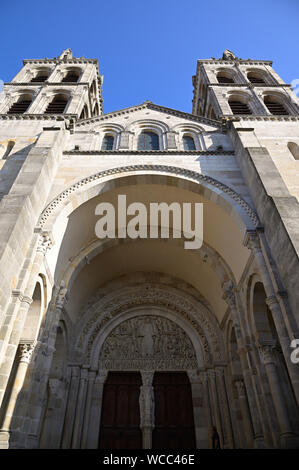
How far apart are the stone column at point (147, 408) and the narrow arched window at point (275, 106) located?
45.5 ft

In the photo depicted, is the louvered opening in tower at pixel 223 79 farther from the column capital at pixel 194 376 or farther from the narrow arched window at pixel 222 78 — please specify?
the column capital at pixel 194 376

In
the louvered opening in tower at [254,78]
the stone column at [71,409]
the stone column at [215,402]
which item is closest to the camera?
the stone column at [71,409]

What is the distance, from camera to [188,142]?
13031 mm

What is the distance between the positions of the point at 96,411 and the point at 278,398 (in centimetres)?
643

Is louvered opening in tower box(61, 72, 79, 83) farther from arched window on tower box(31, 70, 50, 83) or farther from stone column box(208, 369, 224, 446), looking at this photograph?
stone column box(208, 369, 224, 446)

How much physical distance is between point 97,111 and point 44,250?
57.4 feet

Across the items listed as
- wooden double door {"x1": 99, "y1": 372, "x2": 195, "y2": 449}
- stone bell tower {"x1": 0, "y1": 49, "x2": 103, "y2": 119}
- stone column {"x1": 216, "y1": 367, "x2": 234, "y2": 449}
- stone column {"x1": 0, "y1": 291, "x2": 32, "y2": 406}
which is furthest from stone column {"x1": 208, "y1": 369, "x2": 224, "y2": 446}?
stone bell tower {"x1": 0, "y1": 49, "x2": 103, "y2": 119}

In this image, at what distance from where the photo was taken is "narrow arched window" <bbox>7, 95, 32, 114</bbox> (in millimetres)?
15355

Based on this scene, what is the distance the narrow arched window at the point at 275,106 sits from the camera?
15562mm

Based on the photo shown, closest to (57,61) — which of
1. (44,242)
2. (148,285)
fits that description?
(148,285)

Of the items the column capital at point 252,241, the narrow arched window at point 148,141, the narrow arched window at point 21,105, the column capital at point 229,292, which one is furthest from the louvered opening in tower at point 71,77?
the column capital at point 252,241

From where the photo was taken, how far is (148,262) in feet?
43.3

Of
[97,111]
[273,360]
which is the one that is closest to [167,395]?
[273,360]
